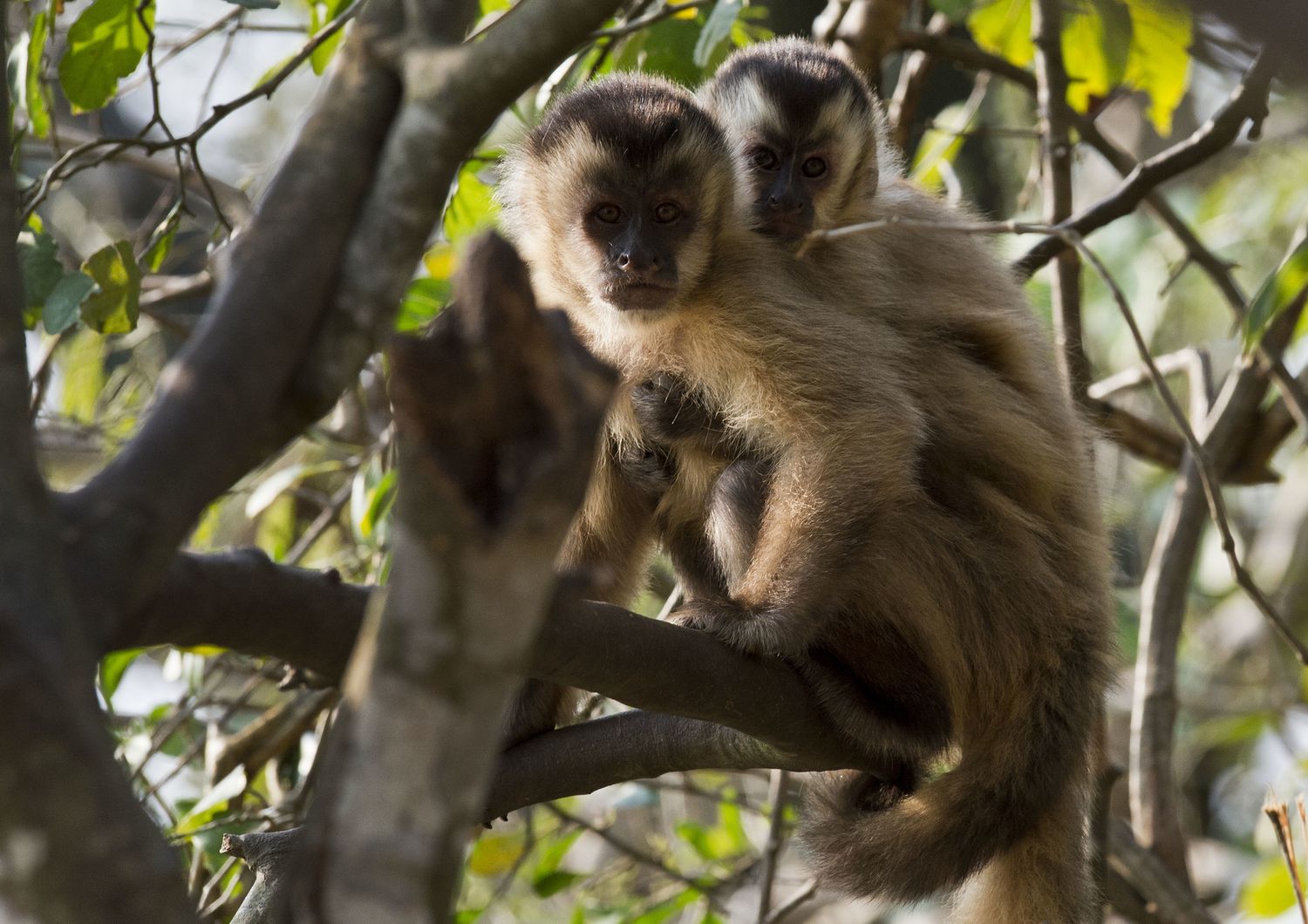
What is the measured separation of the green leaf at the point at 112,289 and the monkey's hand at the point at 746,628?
155cm

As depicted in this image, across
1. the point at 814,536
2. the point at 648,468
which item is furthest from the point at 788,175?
the point at 814,536

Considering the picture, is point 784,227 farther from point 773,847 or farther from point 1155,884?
point 1155,884

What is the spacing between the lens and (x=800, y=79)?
4328 millimetres

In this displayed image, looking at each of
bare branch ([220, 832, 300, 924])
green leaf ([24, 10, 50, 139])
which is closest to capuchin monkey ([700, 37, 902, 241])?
green leaf ([24, 10, 50, 139])

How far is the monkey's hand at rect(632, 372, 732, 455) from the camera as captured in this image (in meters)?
3.57

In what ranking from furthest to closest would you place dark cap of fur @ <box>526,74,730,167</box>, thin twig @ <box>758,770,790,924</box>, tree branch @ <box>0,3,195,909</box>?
thin twig @ <box>758,770,790,924</box> → dark cap of fur @ <box>526,74,730,167</box> → tree branch @ <box>0,3,195,909</box>

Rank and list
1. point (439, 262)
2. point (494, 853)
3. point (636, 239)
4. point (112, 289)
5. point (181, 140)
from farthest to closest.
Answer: point (494, 853), point (439, 262), point (636, 239), point (181, 140), point (112, 289)

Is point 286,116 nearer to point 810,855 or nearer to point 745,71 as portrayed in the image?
point 745,71

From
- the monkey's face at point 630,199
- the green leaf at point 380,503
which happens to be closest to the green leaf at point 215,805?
the green leaf at point 380,503

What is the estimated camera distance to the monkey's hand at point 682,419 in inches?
141

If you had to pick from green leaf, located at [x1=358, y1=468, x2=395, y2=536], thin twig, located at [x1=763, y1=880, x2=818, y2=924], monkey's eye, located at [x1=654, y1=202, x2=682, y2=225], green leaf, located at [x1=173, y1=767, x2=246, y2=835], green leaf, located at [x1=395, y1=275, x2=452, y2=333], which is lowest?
thin twig, located at [x1=763, y1=880, x2=818, y2=924]

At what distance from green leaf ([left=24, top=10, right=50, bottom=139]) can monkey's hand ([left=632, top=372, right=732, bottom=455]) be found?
1677 millimetres

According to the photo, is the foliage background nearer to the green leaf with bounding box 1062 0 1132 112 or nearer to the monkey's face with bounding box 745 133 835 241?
the green leaf with bounding box 1062 0 1132 112

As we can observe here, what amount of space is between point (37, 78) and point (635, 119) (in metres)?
1.52
